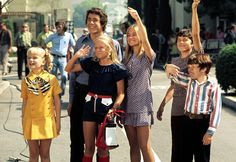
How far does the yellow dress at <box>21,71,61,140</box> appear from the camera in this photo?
6.20 metres

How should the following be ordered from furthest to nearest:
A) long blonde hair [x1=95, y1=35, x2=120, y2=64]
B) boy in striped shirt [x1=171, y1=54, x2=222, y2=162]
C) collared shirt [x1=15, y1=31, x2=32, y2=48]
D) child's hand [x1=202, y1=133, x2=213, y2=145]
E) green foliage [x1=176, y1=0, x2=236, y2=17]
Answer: green foliage [x1=176, y1=0, x2=236, y2=17] < collared shirt [x1=15, y1=31, x2=32, y2=48] < long blonde hair [x1=95, y1=35, x2=120, y2=64] < boy in striped shirt [x1=171, y1=54, x2=222, y2=162] < child's hand [x1=202, y1=133, x2=213, y2=145]

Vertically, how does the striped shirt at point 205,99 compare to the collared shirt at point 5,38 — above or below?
above

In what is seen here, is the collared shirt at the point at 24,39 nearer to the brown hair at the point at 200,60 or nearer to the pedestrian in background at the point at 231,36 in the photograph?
the pedestrian in background at the point at 231,36

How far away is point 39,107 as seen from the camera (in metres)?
6.21

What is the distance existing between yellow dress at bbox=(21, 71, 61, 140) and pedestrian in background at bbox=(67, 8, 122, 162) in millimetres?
306

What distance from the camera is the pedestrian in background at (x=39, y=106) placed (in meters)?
6.20

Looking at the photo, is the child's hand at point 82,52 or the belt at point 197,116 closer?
the belt at point 197,116

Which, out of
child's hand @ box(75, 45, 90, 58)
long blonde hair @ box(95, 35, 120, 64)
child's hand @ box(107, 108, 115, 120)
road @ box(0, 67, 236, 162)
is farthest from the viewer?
road @ box(0, 67, 236, 162)

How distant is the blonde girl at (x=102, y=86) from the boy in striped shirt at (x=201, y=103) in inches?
28.3

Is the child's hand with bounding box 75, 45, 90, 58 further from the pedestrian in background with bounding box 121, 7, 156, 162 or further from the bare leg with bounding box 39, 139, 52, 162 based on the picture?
the bare leg with bounding box 39, 139, 52, 162

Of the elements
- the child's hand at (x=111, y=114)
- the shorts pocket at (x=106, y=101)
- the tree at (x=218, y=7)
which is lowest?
the child's hand at (x=111, y=114)

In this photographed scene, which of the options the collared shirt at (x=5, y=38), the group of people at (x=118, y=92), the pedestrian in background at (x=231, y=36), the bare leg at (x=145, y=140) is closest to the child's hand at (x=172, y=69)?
the group of people at (x=118, y=92)

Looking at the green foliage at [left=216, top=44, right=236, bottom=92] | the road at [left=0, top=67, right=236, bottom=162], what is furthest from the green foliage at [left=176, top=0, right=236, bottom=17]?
the road at [left=0, top=67, right=236, bottom=162]

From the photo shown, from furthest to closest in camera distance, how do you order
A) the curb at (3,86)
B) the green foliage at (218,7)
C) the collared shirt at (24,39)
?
1. the green foliage at (218,7)
2. the collared shirt at (24,39)
3. the curb at (3,86)
